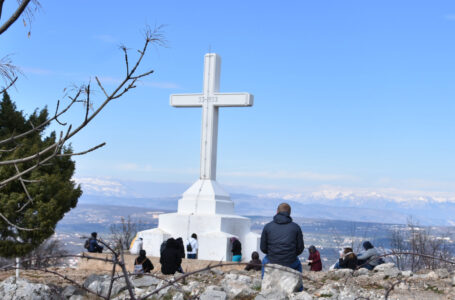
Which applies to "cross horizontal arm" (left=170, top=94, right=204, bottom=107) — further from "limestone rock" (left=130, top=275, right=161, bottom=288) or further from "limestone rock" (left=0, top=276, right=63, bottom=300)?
"limestone rock" (left=0, top=276, right=63, bottom=300)

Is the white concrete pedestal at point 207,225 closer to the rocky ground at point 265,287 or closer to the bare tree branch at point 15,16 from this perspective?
the rocky ground at point 265,287

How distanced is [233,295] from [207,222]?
10.6 metres

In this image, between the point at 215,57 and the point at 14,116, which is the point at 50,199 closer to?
the point at 14,116

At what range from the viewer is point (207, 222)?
20.4m

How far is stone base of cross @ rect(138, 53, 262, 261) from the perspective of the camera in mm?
20156

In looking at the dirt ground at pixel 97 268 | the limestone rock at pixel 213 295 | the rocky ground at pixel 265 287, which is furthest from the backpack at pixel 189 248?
the limestone rock at pixel 213 295

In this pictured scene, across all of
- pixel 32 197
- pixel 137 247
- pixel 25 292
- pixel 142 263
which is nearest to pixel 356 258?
pixel 142 263

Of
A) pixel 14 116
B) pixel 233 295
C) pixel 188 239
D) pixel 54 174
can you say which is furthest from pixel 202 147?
pixel 233 295

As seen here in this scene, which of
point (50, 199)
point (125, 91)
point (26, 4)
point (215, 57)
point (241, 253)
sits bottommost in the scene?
point (241, 253)

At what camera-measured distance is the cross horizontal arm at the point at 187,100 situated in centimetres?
2164

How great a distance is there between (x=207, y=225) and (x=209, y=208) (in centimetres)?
63

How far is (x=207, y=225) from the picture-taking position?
2044 centimetres

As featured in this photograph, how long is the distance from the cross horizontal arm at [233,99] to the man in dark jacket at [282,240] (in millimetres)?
10770

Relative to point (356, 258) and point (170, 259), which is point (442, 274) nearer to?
point (356, 258)
